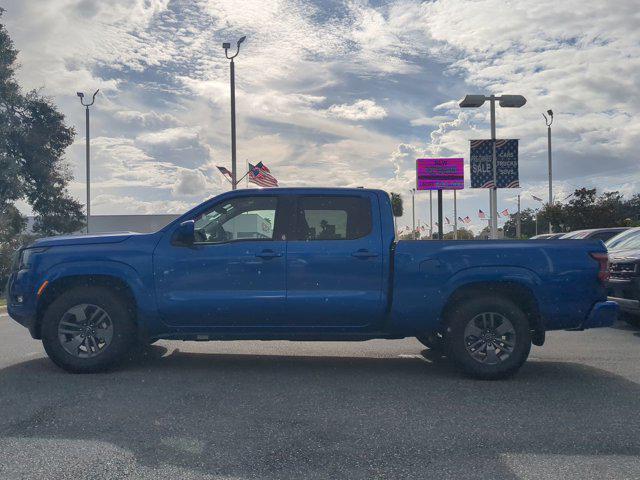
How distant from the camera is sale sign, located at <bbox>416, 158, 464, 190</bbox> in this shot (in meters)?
27.9

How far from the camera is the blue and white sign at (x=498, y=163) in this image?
72.4ft

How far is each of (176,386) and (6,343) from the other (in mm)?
4041

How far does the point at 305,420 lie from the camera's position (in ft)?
15.6

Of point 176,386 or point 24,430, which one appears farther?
point 176,386

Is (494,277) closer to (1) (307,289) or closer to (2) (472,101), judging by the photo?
(1) (307,289)

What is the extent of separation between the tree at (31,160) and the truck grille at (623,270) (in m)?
28.9

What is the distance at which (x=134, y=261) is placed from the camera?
20.7ft

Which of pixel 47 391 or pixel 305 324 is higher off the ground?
pixel 305 324

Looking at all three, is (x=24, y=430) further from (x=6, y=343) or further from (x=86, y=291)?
(x=6, y=343)

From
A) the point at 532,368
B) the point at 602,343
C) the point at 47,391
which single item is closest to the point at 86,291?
the point at 47,391

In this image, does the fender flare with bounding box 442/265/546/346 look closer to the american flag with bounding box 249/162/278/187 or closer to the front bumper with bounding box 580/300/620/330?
the front bumper with bounding box 580/300/620/330

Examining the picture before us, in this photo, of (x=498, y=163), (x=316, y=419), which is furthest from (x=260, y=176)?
(x=316, y=419)

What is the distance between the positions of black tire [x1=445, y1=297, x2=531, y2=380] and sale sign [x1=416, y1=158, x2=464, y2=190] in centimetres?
2158

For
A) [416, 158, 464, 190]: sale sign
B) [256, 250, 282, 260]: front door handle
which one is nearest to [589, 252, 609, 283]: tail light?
[256, 250, 282, 260]: front door handle
